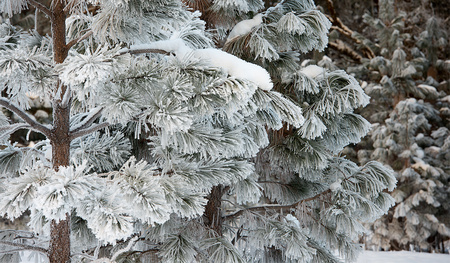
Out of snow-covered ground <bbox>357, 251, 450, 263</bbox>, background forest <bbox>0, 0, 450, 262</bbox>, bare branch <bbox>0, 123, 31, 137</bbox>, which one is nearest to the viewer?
bare branch <bbox>0, 123, 31, 137</bbox>

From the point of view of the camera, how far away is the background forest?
8.98 metres

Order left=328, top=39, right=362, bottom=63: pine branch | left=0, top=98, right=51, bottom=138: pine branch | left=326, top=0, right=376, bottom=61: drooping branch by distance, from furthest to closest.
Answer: left=328, top=39, right=362, bottom=63: pine branch
left=326, top=0, right=376, bottom=61: drooping branch
left=0, top=98, right=51, bottom=138: pine branch

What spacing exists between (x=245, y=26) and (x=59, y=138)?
187cm

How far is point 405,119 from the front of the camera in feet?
30.5

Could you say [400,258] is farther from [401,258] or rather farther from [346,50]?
[346,50]

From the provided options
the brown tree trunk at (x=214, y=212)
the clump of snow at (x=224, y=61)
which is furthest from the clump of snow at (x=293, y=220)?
the clump of snow at (x=224, y=61)

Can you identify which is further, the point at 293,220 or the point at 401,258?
the point at 401,258

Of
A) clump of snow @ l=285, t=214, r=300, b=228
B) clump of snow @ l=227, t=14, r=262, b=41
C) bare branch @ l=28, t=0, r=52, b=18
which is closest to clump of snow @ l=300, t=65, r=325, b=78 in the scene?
clump of snow @ l=227, t=14, r=262, b=41

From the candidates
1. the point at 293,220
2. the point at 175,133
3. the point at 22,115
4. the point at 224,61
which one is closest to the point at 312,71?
the point at 293,220

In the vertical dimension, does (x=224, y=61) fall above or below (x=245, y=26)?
below

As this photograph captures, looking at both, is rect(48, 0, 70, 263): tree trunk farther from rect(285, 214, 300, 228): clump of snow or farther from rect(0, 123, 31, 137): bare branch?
rect(285, 214, 300, 228): clump of snow

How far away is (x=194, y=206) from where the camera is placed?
1788mm

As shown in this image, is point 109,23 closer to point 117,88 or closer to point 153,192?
point 117,88

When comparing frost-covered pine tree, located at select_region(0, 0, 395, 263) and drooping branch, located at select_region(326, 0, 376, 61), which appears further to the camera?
drooping branch, located at select_region(326, 0, 376, 61)
